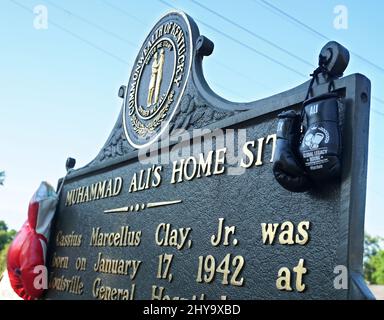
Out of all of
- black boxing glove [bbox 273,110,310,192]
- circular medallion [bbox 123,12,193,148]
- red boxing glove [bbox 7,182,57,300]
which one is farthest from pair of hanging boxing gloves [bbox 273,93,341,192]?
red boxing glove [bbox 7,182,57,300]

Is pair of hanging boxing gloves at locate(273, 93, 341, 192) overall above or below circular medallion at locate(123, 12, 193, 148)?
below

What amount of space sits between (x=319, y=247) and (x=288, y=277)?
0.25 m

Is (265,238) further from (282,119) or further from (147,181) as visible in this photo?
(147,181)

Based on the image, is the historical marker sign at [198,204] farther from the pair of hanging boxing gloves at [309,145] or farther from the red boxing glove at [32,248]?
the red boxing glove at [32,248]

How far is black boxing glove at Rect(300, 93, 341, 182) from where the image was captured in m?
2.01

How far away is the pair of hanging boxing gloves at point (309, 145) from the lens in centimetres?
202

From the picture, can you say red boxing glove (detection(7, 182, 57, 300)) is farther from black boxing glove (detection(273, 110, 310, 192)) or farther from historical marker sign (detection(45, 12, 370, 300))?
black boxing glove (detection(273, 110, 310, 192))

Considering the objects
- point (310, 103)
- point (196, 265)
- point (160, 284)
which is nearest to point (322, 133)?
point (310, 103)

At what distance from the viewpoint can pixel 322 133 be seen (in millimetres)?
2037

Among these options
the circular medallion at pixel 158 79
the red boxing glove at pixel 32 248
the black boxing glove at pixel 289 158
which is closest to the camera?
the black boxing glove at pixel 289 158

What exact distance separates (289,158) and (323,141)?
0.64ft

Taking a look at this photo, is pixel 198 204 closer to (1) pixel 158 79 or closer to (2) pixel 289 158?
(2) pixel 289 158

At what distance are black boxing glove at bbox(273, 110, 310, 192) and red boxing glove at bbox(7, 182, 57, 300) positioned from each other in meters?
3.79

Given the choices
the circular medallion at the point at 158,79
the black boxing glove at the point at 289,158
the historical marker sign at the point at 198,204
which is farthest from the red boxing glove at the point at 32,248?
the black boxing glove at the point at 289,158
